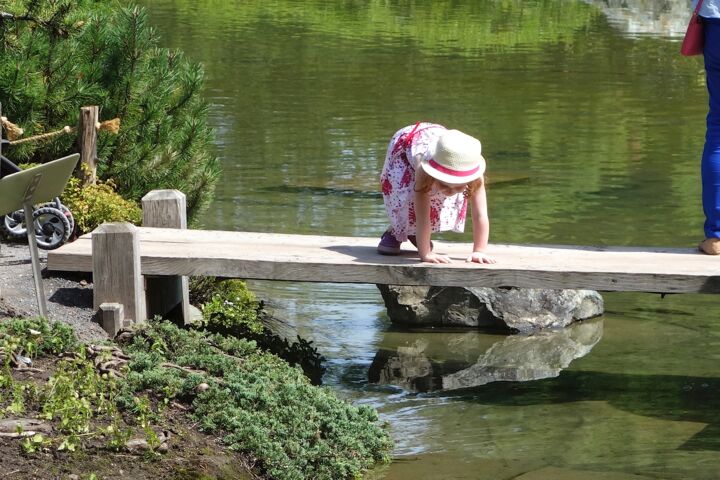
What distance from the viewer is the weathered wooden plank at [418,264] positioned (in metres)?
7.18

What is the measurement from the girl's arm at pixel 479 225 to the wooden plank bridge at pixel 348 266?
0.25ft

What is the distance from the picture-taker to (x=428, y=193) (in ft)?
23.6

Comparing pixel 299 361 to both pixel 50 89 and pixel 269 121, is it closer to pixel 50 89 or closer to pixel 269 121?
pixel 50 89

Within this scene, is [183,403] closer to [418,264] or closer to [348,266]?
[348,266]

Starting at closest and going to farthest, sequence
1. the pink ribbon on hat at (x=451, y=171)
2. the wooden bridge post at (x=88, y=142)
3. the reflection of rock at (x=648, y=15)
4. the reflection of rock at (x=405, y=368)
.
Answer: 1. the pink ribbon on hat at (x=451, y=171)
2. the reflection of rock at (x=405, y=368)
3. the wooden bridge post at (x=88, y=142)
4. the reflection of rock at (x=648, y=15)

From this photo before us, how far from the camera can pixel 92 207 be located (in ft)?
28.7

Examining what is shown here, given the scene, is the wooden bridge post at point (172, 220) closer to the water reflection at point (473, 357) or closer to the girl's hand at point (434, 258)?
the water reflection at point (473, 357)

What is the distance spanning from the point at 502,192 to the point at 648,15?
22.2 metres

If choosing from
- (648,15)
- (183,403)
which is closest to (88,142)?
(183,403)

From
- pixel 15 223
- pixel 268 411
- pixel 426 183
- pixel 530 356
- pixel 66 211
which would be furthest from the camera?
pixel 15 223

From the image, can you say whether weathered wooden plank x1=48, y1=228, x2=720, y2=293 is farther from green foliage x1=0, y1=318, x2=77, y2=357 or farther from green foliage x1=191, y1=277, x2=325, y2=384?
green foliage x1=0, y1=318, x2=77, y2=357

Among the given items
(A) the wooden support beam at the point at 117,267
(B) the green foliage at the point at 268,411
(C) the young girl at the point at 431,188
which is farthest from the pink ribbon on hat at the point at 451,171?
(A) the wooden support beam at the point at 117,267

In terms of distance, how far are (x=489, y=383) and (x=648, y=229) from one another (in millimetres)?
4507

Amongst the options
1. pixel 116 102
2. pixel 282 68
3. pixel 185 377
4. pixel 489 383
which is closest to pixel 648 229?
pixel 489 383
